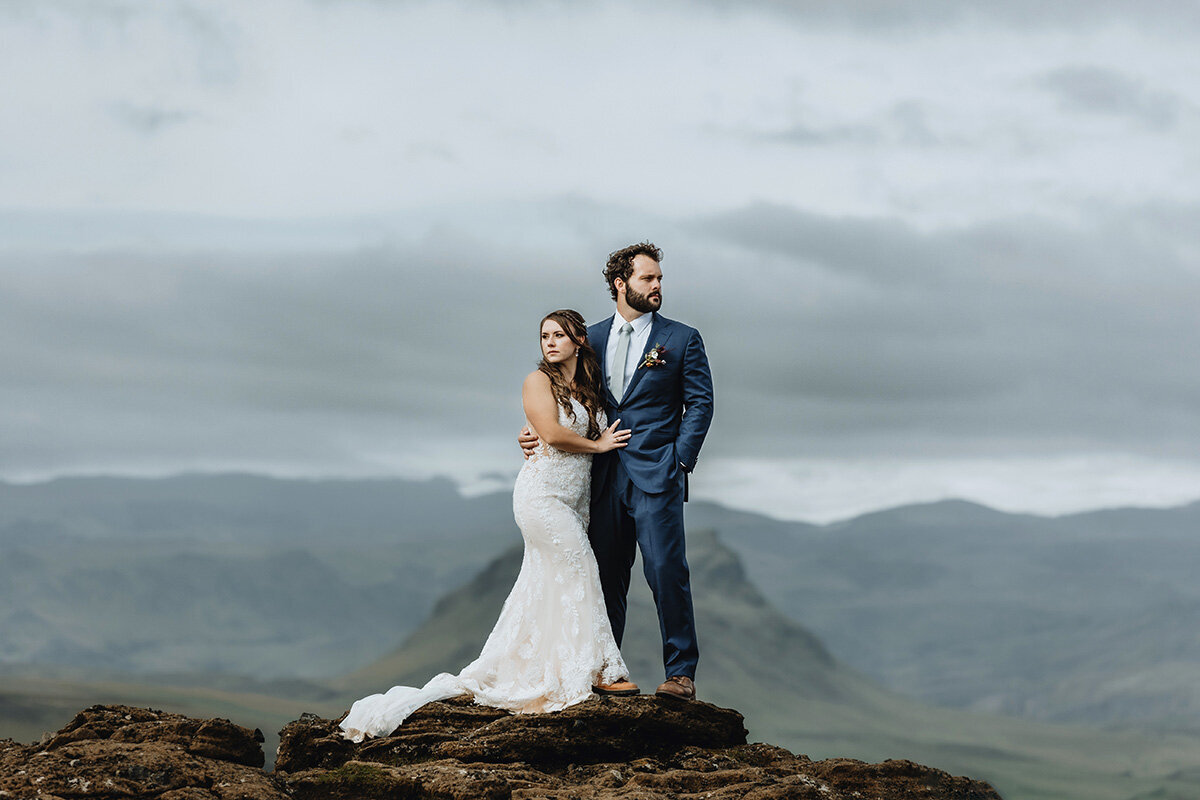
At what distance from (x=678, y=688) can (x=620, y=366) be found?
271 cm

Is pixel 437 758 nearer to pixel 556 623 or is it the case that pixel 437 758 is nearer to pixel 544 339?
pixel 556 623

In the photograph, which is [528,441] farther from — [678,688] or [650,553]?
[678,688]

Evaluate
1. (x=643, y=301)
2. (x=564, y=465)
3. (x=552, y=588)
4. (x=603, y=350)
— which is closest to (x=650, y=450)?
(x=564, y=465)

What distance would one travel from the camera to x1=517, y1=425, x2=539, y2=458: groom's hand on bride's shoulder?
10.5 m

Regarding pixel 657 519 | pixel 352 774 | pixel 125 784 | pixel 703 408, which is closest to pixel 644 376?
pixel 703 408

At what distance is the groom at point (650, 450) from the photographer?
1027 cm

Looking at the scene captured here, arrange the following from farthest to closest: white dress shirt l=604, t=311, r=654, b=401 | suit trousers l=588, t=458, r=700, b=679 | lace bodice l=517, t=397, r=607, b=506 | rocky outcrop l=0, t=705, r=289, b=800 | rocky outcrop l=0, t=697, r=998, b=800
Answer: white dress shirt l=604, t=311, r=654, b=401 < lace bodice l=517, t=397, r=607, b=506 < suit trousers l=588, t=458, r=700, b=679 < rocky outcrop l=0, t=697, r=998, b=800 < rocky outcrop l=0, t=705, r=289, b=800

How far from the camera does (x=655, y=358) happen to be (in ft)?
33.9

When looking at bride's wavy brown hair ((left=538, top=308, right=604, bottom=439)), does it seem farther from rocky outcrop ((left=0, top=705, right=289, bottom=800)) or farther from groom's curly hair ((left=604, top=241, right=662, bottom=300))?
rocky outcrop ((left=0, top=705, right=289, bottom=800))

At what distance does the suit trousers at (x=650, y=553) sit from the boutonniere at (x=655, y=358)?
89cm

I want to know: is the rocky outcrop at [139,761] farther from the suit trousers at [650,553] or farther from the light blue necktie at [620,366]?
the light blue necktie at [620,366]

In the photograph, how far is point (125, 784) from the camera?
28.0ft

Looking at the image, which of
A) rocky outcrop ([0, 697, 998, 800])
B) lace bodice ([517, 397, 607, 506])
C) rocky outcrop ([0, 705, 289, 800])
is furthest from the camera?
lace bodice ([517, 397, 607, 506])

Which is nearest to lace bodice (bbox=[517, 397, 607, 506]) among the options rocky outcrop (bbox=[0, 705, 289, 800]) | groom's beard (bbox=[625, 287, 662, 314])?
groom's beard (bbox=[625, 287, 662, 314])
